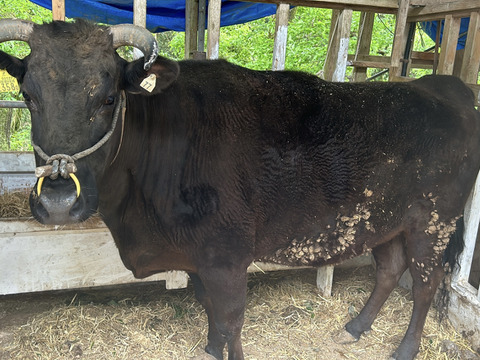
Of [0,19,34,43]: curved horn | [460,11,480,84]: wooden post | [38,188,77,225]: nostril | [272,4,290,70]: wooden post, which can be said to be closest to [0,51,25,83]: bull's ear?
[0,19,34,43]: curved horn

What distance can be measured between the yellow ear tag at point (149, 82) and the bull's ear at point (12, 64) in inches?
31.1

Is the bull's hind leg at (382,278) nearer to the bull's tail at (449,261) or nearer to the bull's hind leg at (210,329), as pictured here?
the bull's tail at (449,261)

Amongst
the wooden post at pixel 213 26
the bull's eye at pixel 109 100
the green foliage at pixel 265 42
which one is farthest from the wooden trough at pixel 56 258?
the green foliage at pixel 265 42

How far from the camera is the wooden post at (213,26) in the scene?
13.0 ft

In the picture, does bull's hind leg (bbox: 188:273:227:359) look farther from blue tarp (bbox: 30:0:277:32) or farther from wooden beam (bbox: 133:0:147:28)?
blue tarp (bbox: 30:0:277:32)

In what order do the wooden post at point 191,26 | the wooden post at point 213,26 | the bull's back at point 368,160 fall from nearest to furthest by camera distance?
1. the bull's back at point 368,160
2. the wooden post at point 213,26
3. the wooden post at point 191,26

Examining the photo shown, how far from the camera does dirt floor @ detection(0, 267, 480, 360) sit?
4.03 metres

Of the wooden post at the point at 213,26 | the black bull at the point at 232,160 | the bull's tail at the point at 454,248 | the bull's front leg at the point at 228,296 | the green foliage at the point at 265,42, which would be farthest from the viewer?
the green foliage at the point at 265,42

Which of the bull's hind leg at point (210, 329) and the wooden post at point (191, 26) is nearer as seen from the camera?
the bull's hind leg at point (210, 329)

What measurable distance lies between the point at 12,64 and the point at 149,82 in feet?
2.89

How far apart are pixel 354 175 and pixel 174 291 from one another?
2.79 metres

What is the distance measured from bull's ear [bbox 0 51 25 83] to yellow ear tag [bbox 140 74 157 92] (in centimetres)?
79

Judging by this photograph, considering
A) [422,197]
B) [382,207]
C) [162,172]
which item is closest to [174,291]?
[162,172]

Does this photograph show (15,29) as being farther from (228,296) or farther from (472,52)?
(472,52)
